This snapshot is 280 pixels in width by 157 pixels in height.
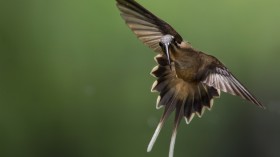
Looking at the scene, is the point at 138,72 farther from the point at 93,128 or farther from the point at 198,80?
the point at 198,80

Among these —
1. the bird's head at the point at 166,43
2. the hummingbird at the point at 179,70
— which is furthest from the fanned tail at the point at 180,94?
the bird's head at the point at 166,43

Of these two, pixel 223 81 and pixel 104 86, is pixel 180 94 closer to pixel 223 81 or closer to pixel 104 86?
pixel 223 81

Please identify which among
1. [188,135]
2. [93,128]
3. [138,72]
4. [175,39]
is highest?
[175,39]

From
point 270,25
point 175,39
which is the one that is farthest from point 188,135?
point 175,39

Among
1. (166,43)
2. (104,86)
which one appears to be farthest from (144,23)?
(104,86)

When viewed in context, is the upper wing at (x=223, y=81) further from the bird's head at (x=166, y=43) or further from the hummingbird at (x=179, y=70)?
the bird's head at (x=166, y=43)

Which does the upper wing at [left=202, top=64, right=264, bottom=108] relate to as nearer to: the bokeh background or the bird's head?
the bird's head

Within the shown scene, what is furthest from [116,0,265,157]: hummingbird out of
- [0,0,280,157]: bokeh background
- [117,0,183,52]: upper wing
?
[0,0,280,157]: bokeh background
